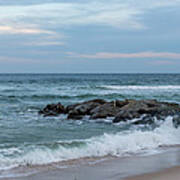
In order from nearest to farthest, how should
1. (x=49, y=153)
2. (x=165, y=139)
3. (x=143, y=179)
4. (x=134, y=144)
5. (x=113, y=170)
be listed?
(x=143, y=179) → (x=113, y=170) → (x=49, y=153) → (x=134, y=144) → (x=165, y=139)

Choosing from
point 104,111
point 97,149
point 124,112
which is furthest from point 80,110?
point 97,149

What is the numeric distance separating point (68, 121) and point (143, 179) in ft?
31.7

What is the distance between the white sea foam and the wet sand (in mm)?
767

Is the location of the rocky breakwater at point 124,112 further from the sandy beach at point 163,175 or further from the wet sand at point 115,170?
the sandy beach at point 163,175

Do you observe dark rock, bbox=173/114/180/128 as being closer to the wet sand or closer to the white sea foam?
the white sea foam

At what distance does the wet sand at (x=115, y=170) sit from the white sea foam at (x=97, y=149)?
0.77 meters

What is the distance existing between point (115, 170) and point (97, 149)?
203 centimetres

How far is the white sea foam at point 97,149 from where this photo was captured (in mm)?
8133

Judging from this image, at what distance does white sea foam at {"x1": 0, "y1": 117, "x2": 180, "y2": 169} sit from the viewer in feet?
26.7

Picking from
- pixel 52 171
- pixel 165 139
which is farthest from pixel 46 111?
pixel 52 171

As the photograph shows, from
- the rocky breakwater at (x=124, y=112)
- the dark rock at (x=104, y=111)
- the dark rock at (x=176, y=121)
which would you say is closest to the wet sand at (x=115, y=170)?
the dark rock at (x=176, y=121)

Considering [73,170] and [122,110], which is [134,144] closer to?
[73,170]

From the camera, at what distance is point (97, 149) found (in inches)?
361

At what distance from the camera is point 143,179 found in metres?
6.46
